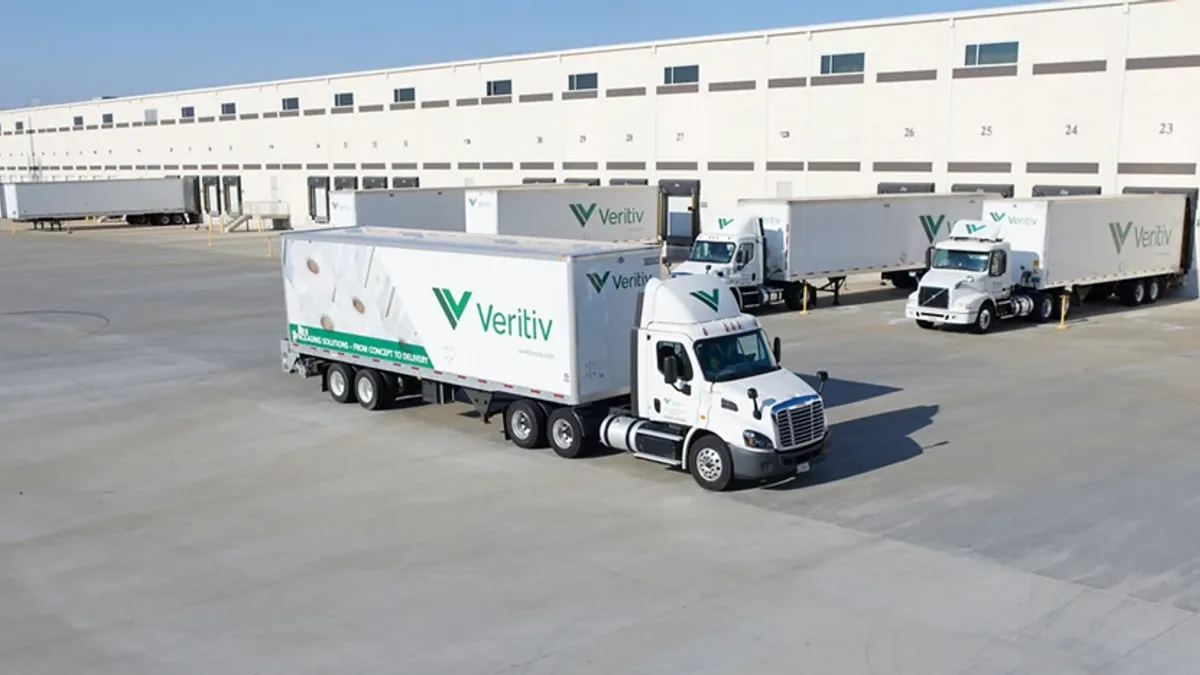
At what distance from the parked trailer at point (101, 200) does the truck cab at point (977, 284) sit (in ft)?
203

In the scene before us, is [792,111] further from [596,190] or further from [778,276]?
[778,276]

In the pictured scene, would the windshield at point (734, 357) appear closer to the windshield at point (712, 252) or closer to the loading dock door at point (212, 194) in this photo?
the windshield at point (712, 252)

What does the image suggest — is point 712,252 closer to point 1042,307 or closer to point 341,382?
point 1042,307

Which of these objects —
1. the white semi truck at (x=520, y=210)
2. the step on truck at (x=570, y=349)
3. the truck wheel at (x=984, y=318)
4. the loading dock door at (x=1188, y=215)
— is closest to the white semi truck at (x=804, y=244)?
the truck wheel at (x=984, y=318)

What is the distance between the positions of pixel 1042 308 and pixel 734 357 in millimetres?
19533

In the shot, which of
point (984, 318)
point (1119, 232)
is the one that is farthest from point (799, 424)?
point (1119, 232)

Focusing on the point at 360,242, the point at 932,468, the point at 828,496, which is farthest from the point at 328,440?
the point at 932,468

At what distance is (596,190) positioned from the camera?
48.1m

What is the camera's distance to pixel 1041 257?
104 feet

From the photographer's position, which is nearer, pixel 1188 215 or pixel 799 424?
pixel 799 424

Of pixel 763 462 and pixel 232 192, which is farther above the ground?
pixel 232 192

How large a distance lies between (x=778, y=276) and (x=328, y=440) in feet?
63.7

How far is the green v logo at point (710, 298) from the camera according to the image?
16.6 meters

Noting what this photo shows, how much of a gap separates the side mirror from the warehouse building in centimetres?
2848
